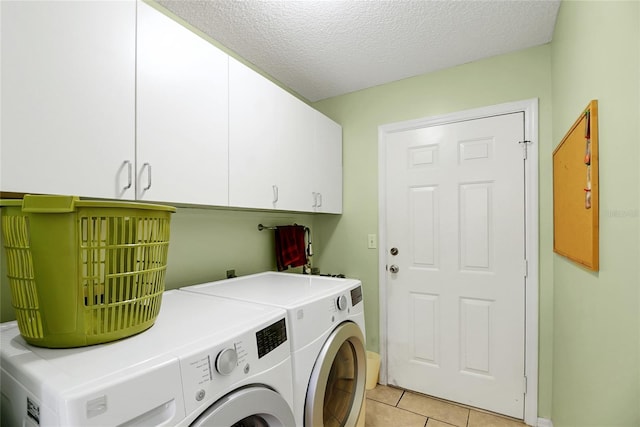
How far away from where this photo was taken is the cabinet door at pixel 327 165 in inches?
90.1

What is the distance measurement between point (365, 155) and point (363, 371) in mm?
1624

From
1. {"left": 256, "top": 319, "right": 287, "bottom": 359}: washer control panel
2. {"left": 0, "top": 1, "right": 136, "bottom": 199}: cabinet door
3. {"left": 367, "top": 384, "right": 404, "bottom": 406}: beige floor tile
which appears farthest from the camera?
{"left": 367, "top": 384, "right": 404, "bottom": 406}: beige floor tile

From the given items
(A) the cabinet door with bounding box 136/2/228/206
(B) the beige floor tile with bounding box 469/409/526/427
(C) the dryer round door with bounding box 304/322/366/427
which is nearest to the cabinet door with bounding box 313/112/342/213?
(A) the cabinet door with bounding box 136/2/228/206

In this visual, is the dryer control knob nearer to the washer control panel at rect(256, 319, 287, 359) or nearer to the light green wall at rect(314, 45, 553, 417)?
the washer control panel at rect(256, 319, 287, 359)

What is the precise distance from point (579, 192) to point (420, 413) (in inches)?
66.2

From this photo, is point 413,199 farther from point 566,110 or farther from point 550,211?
point 566,110

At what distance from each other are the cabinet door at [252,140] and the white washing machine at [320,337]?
45cm

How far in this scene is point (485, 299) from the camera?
2102mm

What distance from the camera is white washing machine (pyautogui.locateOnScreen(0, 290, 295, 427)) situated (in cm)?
59

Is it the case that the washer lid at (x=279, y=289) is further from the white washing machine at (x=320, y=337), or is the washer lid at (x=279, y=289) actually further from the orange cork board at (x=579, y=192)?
→ the orange cork board at (x=579, y=192)

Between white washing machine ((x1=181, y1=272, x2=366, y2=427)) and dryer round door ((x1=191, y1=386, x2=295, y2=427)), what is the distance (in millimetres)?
109

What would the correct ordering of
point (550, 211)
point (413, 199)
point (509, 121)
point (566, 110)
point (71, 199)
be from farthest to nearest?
point (413, 199)
point (509, 121)
point (550, 211)
point (566, 110)
point (71, 199)

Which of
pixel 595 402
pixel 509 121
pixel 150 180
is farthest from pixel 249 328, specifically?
pixel 509 121

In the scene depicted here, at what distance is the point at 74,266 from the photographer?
2.31 ft
